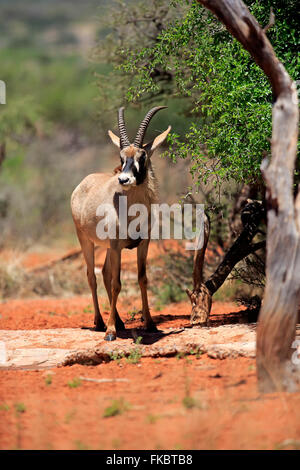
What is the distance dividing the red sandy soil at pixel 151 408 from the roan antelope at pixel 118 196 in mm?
1728

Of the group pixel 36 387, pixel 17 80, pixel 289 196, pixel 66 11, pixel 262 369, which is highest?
pixel 66 11

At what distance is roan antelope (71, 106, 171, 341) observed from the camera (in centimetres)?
755

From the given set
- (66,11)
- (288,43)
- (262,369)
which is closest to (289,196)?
(262,369)

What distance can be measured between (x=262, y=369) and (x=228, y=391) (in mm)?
331

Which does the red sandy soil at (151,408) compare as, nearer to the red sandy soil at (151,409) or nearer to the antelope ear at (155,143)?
the red sandy soil at (151,409)

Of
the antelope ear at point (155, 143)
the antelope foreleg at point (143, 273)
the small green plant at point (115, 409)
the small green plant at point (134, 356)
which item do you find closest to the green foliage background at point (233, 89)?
the antelope ear at point (155, 143)

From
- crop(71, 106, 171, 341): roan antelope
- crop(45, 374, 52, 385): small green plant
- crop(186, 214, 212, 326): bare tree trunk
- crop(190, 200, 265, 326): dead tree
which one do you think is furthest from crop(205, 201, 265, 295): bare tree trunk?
crop(45, 374, 52, 385): small green plant

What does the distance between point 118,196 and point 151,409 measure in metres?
3.87

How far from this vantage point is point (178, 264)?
11859 mm

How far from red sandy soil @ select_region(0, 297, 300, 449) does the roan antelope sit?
173 centimetres

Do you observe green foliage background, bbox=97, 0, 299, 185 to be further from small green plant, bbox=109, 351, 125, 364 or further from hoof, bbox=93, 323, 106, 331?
hoof, bbox=93, 323, 106, 331

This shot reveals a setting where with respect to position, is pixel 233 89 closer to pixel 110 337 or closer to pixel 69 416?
pixel 110 337

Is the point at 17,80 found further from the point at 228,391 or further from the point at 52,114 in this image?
the point at 228,391

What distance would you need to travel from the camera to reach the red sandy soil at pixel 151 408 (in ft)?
13.3
